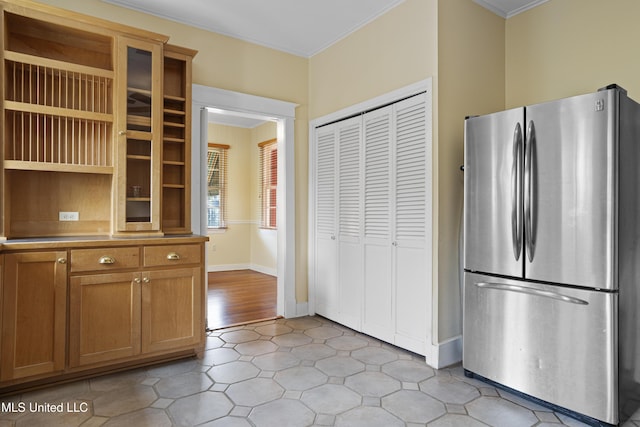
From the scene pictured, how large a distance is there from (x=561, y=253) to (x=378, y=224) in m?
1.50

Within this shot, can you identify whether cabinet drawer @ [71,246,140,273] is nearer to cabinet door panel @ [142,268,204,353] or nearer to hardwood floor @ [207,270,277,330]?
cabinet door panel @ [142,268,204,353]

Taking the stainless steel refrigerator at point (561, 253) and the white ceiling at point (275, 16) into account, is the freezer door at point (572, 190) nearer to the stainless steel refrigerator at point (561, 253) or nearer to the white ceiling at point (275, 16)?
the stainless steel refrigerator at point (561, 253)

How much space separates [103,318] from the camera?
2.58 meters

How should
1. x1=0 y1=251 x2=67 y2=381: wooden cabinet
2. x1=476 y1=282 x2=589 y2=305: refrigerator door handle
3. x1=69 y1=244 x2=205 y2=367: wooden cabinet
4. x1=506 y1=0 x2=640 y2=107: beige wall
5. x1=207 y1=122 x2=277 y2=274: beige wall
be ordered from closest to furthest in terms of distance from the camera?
x1=476 y1=282 x2=589 y2=305: refrigerator door handle, x1=0 y1=251 x2=67 y2=381: wooden cabinet, x1=69 y1=244 x2=205 y2=367: wooden cabinet, x1=506 y1=0 x2=640 y2=107: beige wall, x1=207 y1=122 x2=277 y2=274: beige wall

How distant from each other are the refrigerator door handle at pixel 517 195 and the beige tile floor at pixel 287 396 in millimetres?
946

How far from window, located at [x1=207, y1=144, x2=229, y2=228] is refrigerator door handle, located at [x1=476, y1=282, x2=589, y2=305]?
5346 mm

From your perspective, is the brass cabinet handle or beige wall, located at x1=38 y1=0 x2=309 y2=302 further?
beige wall, located at x1=38 y1=0 x2=309 y2=302

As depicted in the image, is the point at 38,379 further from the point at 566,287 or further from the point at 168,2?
the point at 566,287

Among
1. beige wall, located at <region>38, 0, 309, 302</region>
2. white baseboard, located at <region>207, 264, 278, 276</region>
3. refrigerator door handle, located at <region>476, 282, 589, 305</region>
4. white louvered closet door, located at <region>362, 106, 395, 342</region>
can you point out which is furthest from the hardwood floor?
refrigerator door handle, located at <region>476, 282, 589, 305</region>

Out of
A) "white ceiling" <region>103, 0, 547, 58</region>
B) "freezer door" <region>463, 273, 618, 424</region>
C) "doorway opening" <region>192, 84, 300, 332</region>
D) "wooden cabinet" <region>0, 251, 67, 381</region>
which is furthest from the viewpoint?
"doorway opening" <region>192, 84, 300, 332</region>

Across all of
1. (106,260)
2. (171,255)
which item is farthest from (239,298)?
(106,260)

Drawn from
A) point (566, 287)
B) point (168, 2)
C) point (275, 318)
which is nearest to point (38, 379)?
point (275, 318)

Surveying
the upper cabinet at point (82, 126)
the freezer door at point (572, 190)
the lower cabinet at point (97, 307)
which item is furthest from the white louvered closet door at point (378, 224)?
the upper cabinet at point (82, 126)

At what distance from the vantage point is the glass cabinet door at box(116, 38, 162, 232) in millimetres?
2888
